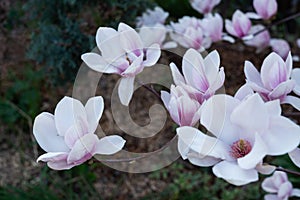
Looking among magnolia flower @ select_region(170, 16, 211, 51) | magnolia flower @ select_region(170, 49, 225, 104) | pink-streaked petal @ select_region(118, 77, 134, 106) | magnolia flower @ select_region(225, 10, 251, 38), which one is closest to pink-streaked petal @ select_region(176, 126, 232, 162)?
magnolia flower @ select_region(170, 49, 225, 104)

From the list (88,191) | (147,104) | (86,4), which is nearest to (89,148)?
(88,191)

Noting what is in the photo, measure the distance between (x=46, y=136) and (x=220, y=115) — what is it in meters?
0.31

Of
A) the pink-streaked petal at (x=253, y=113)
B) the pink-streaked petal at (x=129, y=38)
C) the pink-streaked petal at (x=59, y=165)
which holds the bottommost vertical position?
the pink-streaked petal at (x=59, y=165)

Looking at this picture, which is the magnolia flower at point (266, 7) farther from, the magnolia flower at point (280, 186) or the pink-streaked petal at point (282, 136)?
the pink-streaked petal at point (282, 136)

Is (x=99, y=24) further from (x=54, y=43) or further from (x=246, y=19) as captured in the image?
(x=246, y=19)

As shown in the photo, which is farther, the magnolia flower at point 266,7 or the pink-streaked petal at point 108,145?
the magnolia flower at point 266,7

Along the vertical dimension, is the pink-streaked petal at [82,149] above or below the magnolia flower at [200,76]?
below

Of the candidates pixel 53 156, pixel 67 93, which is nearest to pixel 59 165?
pixel 53 156

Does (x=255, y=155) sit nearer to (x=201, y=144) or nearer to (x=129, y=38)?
(x=201, y=144)

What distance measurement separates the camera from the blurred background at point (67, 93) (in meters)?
2.00

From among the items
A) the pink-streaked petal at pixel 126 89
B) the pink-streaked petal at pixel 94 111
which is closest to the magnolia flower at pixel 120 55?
the pink-streaked petal at pixel 126 89

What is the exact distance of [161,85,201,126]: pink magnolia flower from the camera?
36.1 inches

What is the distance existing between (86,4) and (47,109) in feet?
1.79

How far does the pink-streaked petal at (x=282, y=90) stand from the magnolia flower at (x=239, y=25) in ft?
2.26
